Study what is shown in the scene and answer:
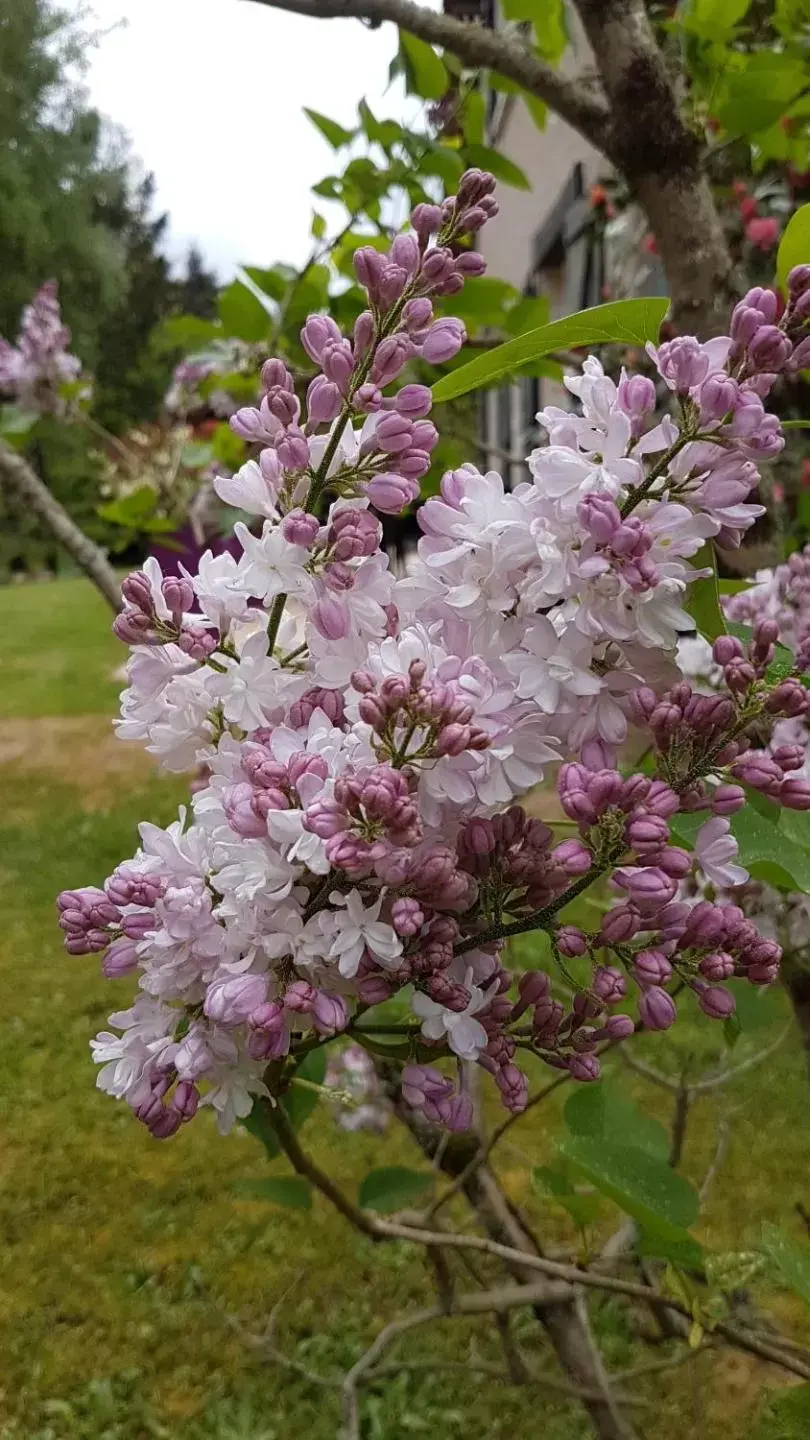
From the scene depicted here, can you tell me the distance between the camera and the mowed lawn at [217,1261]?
3.05 ft

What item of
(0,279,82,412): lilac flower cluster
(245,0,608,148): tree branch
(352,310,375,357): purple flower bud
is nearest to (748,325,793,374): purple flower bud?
(352,310,375,357): purple flower bud

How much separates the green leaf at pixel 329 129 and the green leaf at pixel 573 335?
0.70 meters

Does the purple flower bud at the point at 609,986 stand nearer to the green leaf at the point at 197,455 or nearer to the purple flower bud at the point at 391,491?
the purple flower bud at the point at 391,491

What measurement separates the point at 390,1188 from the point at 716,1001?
456mm

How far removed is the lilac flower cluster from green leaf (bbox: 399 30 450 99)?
71cm

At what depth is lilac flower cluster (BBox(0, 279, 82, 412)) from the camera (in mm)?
1363

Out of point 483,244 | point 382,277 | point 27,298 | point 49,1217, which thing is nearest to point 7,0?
point 27,298

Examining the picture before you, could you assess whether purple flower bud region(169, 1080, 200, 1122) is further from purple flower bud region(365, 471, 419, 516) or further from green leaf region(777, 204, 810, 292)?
green leaf region(777, 204, 810, 292)

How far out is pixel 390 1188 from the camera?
0.69 m

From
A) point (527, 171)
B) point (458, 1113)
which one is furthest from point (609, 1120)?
point (527, 171)

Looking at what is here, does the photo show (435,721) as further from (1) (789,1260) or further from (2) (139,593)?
(1) (789,1260)

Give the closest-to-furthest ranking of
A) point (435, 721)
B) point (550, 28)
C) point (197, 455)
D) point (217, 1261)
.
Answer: point (435, 721) < point (550, 28) < point (217, 1261) < point (197, 455)

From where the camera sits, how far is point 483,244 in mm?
5633

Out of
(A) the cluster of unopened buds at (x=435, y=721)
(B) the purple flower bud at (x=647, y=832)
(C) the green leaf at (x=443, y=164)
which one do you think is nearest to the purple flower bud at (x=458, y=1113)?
(A) the cluster of unopened buds at (x=435, y=721)
